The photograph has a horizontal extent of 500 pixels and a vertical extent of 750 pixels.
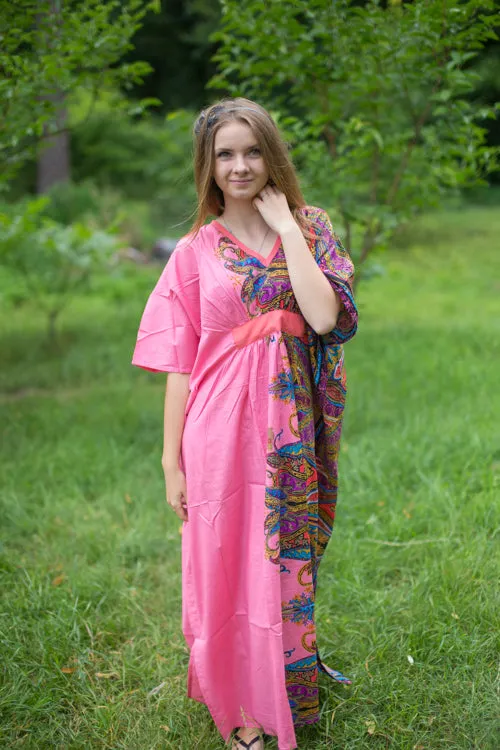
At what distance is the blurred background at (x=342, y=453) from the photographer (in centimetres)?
226

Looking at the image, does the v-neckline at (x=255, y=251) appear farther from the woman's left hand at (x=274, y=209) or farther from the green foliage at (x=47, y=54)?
the green foliage at (x=47, y=54)

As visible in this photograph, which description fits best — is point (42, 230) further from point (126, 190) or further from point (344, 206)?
point (126, 190)

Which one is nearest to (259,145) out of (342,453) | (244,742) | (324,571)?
(244,742)

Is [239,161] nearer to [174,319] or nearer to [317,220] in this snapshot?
[317,220]

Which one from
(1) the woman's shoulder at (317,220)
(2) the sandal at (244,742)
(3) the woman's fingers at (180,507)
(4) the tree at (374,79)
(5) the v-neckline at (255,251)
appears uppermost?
(4) the tree at (374,79)

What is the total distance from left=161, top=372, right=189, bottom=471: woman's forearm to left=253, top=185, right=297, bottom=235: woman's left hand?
0.45m

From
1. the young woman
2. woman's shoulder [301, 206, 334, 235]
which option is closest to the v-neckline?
the young woman

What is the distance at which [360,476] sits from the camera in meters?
3.54

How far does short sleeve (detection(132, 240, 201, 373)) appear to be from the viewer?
1.94 metres

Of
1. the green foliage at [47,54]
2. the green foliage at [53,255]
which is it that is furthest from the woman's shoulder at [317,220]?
the green foliage at [53,255]

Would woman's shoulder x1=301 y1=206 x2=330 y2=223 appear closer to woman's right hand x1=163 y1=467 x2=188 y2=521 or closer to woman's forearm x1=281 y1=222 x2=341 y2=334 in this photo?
woman's forearm x1=281 y1=222 x2=341 y2=334

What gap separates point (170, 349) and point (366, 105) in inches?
90.9

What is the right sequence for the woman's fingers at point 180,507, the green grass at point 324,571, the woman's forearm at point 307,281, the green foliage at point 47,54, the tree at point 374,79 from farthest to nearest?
the tree at point 374,79 < the green foliage at point 47,54 < the green grass at point 324,571 < the woman's fingers at point 180,507 < the woman's forearm at point 307,281

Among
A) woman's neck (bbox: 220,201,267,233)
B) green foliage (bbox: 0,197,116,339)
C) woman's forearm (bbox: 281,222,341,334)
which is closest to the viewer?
woman's forearm (bbox: 281,222,341,334)
